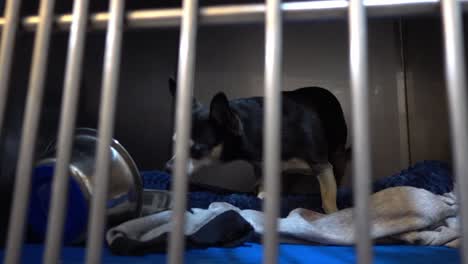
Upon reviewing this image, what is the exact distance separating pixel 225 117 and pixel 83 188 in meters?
0.85

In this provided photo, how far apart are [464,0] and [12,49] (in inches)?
25.4

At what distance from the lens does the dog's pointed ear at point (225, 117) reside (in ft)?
5.09

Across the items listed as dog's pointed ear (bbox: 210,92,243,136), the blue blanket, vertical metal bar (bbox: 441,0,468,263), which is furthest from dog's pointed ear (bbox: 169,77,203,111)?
vertical metal bar (bbox: 441,0,468,263)

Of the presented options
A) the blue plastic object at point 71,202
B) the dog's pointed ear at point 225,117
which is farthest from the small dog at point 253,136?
the blue plastic object at point 71,202

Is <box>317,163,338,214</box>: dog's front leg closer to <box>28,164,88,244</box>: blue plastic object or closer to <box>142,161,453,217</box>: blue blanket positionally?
<box>142,161,453,217</box>: blue blanket

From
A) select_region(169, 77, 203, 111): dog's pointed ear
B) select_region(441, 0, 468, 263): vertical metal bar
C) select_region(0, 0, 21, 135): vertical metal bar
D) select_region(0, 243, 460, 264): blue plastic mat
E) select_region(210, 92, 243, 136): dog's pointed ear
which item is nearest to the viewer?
select_region(441, 0, 468, 263): vertical metal bar

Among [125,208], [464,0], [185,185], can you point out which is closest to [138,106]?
[125,208]

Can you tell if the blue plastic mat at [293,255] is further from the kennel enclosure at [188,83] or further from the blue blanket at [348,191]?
the blue blanket at [348,191]

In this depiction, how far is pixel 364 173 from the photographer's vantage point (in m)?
0.50

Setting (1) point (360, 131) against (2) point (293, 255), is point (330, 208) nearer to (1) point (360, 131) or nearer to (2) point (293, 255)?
(2) point (293, 255)

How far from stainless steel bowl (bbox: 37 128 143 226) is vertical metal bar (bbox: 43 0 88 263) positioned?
0.98ft

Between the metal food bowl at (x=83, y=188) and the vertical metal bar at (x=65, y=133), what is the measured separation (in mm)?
284

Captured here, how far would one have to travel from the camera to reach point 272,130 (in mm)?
530

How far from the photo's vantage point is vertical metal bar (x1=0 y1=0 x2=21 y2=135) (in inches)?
24.0
